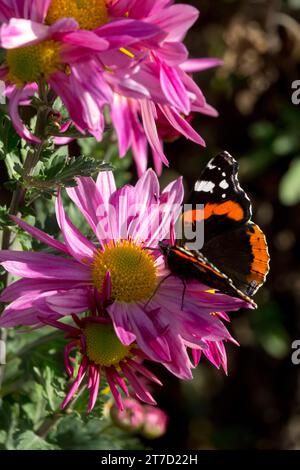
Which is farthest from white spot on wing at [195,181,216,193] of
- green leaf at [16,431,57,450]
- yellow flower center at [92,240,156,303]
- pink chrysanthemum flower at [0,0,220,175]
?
green leaf at [16,431,57,450]

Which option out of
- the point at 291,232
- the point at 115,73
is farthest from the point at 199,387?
the point at 115,73

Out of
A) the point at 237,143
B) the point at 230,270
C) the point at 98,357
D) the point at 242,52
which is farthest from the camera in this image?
the point at 237,143

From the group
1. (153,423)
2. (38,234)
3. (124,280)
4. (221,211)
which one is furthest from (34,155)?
(153,423)

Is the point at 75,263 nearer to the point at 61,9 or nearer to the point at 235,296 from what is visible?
the point at 235,296

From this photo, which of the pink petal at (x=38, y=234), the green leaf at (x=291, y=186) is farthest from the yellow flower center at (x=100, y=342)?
the green leaf at (x=291, y=186)

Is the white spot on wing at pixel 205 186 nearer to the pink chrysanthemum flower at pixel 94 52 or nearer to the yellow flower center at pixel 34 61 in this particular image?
the pink chrysanthemum flower at pixel 94 52

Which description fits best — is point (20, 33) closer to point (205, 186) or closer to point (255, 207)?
point (205, 186)

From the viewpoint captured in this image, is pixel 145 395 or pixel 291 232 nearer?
pixel 145 395
